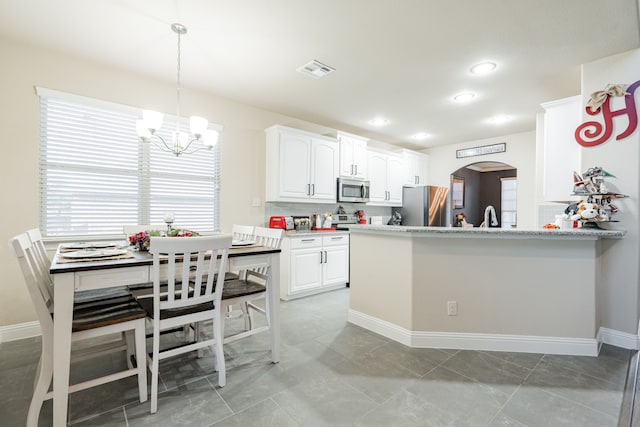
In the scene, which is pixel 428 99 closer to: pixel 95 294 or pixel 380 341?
pixel 380 341

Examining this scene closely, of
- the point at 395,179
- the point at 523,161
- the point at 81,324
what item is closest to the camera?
the point at 81,324

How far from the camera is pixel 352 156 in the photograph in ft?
16.5

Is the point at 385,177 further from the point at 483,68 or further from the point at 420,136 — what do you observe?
the point at 483,68

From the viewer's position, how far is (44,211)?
282 centimetres

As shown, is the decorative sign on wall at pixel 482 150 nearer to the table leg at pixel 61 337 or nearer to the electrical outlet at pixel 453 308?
the electrical outlet at pixel 453 308

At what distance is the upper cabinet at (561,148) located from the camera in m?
3.05

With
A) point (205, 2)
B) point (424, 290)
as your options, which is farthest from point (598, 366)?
point (205, 2)

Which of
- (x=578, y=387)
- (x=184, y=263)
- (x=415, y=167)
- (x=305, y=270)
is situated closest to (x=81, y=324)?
(x=184, y=263)

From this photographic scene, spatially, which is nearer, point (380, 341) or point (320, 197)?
point (380, 341)

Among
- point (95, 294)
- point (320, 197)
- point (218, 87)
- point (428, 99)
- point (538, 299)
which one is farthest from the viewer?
point (320, 197)

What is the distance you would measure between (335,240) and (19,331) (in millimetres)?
3505

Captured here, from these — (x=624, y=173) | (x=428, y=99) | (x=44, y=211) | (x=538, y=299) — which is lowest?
(x=538, y=299)

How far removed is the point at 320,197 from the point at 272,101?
1533 mm

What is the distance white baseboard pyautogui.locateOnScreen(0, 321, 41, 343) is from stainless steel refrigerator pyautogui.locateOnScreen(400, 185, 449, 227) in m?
5.54
